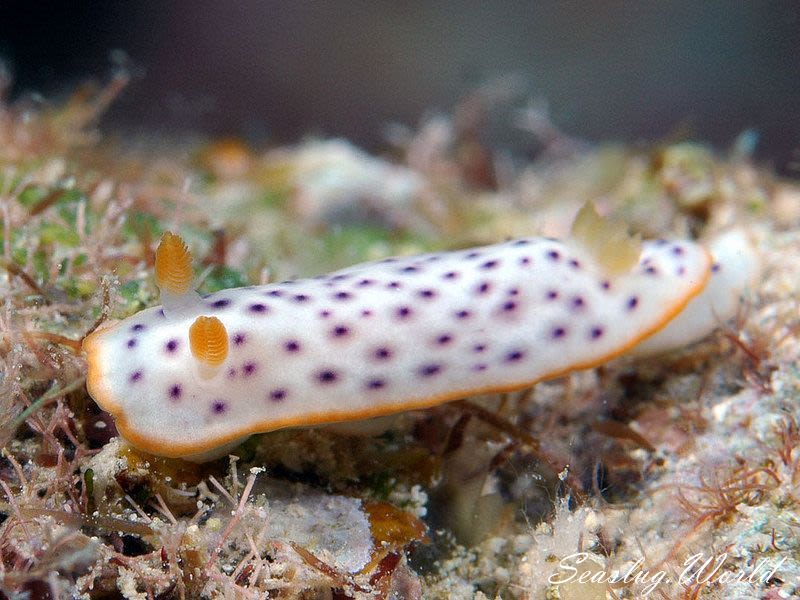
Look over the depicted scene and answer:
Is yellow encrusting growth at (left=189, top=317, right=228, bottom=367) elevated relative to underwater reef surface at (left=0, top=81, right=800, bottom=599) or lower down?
elevated

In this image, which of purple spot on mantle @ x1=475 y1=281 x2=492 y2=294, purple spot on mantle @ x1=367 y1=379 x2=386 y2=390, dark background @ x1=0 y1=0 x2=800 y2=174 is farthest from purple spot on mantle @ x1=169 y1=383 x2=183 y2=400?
dark background @ x1=0 y1=0 x2=800 y2=174

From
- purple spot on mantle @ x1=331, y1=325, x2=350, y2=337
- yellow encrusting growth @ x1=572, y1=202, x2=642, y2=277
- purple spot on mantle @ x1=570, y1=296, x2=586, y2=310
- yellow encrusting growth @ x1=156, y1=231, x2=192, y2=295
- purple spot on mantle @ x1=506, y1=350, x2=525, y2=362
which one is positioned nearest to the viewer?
yellow encrusting growth @ x1=156, y1=231, x2=192, y2=295

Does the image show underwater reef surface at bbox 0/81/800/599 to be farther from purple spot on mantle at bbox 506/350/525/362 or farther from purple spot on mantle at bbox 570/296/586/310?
purple spot on mantle at bbox 570/296/586/310

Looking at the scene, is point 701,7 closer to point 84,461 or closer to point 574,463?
point 574,463

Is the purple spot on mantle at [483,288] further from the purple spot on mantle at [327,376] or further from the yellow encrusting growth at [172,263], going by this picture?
the yellow encrusting growth at [172,263]

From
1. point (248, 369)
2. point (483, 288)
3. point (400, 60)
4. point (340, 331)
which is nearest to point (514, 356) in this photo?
point (483, 288)

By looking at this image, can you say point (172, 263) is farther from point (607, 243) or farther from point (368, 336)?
point (607, 243)

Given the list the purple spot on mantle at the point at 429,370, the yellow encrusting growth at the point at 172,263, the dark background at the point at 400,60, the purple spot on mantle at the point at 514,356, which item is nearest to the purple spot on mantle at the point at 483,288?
the purple spot on mantle at the point at 514,356
